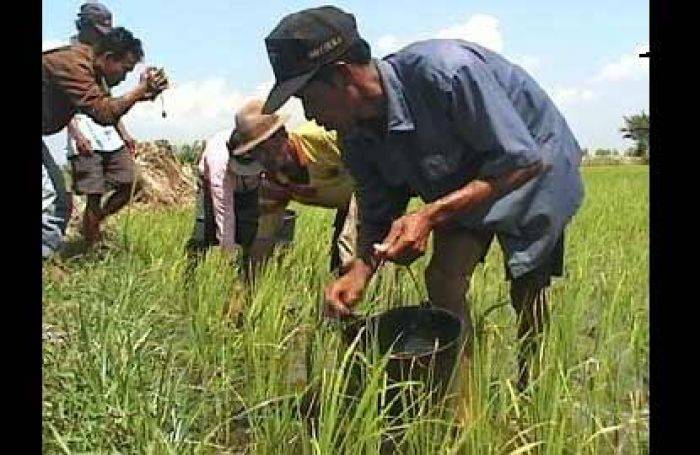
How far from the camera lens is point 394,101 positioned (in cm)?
204

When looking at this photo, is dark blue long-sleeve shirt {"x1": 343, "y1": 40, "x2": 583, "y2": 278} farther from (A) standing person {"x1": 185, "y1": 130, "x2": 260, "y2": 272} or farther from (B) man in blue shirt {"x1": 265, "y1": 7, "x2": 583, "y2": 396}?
(A) standing person {"x1": 185, "y1": 130, "x2": 260, "y2": 272}

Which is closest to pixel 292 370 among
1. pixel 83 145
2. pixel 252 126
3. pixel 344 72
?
pixel 344 72

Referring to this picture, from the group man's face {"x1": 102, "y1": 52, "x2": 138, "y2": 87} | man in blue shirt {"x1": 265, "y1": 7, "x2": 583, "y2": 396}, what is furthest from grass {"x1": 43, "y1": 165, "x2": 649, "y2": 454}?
man's face {"x1": 102, "y1": 52, "x2": 138, "y2": 87}

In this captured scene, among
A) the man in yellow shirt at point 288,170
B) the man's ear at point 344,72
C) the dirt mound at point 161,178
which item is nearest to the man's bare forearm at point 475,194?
the man's ear at point 344,72

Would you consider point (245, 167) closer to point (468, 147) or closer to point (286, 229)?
point (286, 229)

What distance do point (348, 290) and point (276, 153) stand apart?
3.79 ft

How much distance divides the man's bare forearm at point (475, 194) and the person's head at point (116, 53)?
2.30m

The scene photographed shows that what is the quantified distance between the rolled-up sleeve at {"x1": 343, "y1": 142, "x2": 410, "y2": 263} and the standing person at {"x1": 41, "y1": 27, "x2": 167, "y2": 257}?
5.08ft

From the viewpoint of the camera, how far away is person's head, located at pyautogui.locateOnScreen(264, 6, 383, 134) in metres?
1.92
